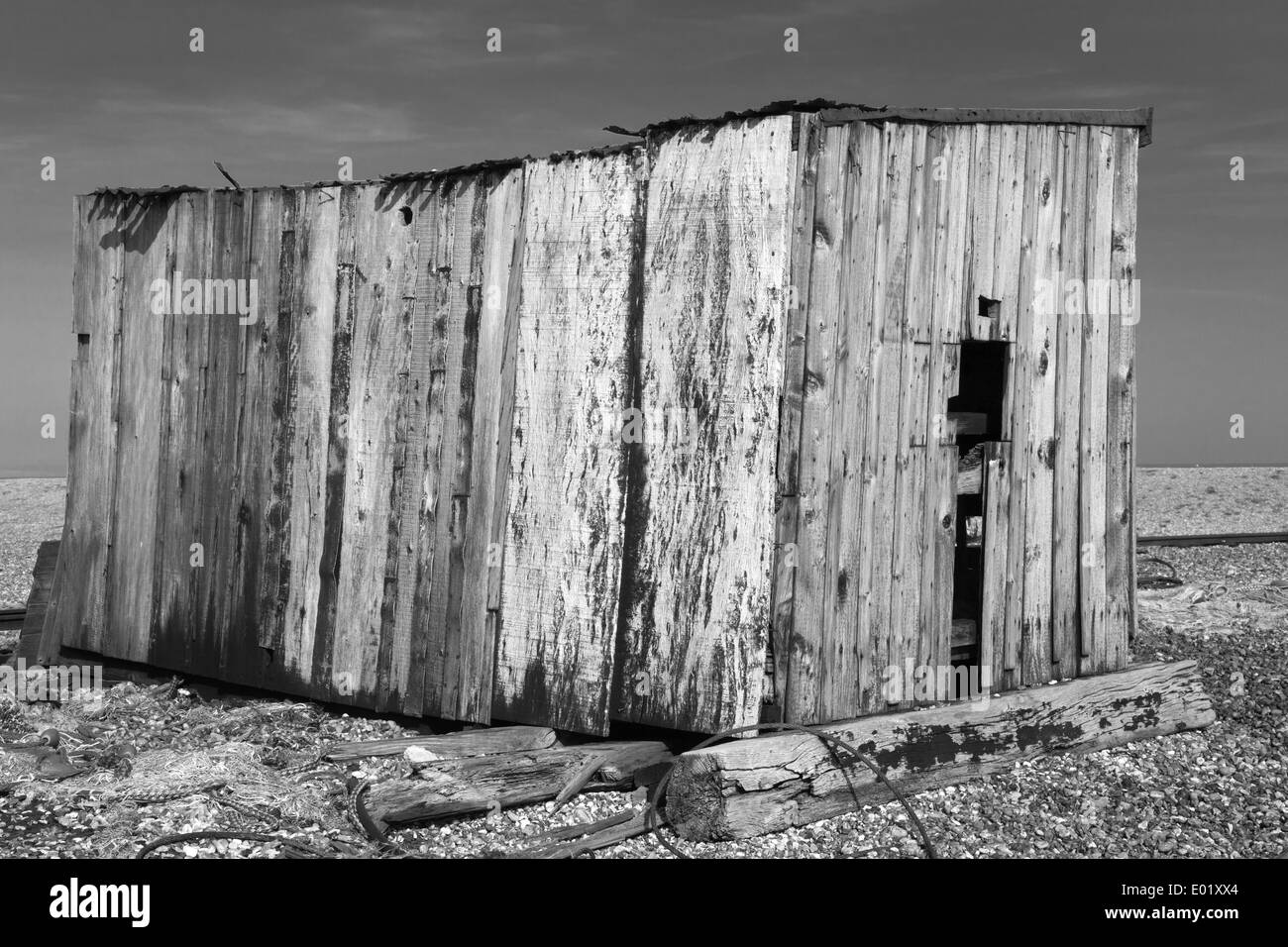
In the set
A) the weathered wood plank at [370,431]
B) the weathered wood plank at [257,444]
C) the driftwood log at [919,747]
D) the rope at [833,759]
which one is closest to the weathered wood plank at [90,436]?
the weathered wood plank at [257,444]

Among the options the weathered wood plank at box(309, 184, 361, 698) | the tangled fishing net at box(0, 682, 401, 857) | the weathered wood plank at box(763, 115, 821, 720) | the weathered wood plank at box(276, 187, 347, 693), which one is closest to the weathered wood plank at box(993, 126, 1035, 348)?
the weathered wood plank at box(763, 115, 821, 720)

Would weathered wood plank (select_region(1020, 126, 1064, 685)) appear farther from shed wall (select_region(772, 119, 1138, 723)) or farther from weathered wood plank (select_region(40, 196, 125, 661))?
weathered wood plank (select_region(40, 196, 125, 661))

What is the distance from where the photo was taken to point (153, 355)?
7953mm

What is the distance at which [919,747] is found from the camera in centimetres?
580

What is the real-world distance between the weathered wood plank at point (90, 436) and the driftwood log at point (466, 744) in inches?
122

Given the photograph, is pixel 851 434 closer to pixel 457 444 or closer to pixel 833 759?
pixel 833 759

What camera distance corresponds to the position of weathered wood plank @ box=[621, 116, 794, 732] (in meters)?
5.56

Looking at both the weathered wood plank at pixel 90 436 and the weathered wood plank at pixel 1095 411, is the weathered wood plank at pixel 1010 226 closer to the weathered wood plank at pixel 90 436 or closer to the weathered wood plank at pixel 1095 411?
the weathered wood plank at pixel 1095 411

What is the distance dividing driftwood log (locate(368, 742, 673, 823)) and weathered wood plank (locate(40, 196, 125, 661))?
3.77m

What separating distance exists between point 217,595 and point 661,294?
377 centimetres

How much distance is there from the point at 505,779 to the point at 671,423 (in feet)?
6.35
